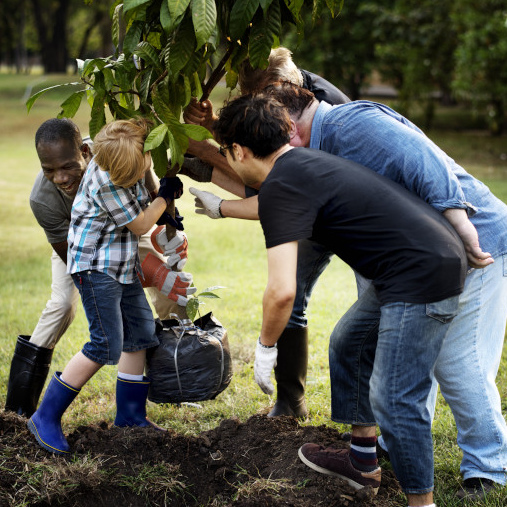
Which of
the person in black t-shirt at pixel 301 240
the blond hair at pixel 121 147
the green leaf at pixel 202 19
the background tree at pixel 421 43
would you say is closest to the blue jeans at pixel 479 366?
the person in black t-shirt at pixel 301 240

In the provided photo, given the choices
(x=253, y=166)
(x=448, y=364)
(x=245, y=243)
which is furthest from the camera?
(x=245, y=243)

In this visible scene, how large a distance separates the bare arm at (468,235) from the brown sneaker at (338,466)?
1.11 metres

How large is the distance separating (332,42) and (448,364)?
18.6 meters

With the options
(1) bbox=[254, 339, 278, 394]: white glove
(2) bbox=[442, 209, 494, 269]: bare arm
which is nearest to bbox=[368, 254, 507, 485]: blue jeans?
(2) bbox=[442, 209, 494, 269]: bare arm

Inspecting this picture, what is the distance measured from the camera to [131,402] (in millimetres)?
4000

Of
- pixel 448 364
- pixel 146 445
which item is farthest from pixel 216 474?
pixel 448 364

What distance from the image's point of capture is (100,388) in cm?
498

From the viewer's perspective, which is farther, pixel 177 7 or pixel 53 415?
pixel 53 415

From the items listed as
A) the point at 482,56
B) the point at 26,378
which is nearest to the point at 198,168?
the point at 26,378

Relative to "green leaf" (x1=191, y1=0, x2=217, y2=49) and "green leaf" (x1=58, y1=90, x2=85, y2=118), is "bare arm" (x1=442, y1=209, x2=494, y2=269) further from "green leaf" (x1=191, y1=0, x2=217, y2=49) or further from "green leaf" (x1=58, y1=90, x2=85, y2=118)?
"green leaf" (x1=58, y1=90, x2=85, y2=118)

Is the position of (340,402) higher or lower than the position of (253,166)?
lower

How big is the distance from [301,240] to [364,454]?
4.06 feet

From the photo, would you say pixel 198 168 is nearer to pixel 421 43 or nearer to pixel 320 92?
pixel 320 92

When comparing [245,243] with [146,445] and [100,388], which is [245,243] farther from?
[146,445]
